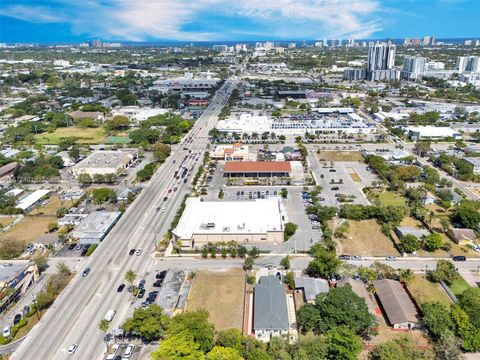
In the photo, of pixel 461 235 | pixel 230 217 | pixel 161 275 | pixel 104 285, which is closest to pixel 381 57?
pixel 461 235

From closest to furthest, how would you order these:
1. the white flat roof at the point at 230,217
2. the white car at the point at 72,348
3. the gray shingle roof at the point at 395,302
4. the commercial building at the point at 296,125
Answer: the white car at the point at 72,348 → the gray shingle roof at the point at 395,302 → the white flat roof at the point at 230,217 → the commercial building at the point at 296,125

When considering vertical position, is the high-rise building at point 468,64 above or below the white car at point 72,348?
above

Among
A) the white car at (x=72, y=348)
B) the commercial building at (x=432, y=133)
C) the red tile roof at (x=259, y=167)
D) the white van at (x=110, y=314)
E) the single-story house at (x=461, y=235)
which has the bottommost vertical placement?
the white car at (x=72, y=348)

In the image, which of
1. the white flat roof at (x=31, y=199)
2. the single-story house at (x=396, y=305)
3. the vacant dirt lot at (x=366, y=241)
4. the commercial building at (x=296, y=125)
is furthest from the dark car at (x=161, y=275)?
the commercial building at (x=296, y=125)

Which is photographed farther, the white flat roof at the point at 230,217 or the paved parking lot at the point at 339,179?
the paved parking lot at the point at 339,179

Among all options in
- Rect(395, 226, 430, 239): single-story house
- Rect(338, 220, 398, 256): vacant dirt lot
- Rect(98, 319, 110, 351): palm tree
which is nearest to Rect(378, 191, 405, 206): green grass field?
Rect(338, 220, 398, 256): vacant dirt lot

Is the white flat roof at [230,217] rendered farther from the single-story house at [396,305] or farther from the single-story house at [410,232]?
the single-story house at [410,232]

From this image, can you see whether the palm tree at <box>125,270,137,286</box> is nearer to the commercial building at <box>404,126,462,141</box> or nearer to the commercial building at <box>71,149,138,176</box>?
the commercial building at <box>71,149,138,176</box>
